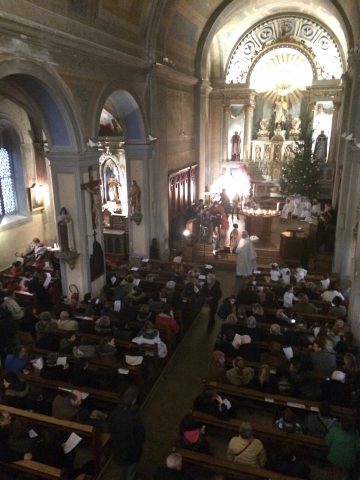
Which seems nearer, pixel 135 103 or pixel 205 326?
pixel 205 326

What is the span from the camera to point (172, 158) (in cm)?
1634

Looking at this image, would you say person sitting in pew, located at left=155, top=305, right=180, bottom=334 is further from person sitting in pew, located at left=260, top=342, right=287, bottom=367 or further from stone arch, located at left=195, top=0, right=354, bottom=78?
stone arch, located at left=195, top=0, right=354, bottom=78

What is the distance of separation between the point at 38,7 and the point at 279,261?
1039 cm

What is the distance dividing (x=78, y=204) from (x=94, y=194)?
58cm

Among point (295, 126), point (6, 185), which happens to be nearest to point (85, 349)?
point (6, 185)

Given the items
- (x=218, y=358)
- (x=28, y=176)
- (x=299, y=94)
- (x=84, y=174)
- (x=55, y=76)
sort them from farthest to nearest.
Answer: (x=299, y=94)
(x=28, y=176)
(x=84, y=174)
(x=55, y=76)
(x=218, y=358)

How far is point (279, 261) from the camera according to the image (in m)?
14.5

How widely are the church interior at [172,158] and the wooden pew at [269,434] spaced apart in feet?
0.14

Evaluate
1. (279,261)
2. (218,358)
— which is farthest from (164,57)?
(218,358)

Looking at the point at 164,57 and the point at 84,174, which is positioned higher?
the point at 164,57

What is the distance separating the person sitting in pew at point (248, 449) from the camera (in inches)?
198

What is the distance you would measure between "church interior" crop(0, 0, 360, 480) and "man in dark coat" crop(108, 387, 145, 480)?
665 millimetres

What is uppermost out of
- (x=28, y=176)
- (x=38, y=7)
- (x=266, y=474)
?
(x=38, y=7)

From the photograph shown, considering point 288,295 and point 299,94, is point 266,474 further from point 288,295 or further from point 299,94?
point 299,94
